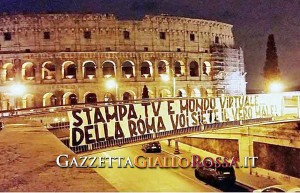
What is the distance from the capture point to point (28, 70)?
42.0m

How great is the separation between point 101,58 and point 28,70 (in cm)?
836

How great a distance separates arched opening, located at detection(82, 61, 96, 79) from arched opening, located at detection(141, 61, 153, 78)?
5.74m

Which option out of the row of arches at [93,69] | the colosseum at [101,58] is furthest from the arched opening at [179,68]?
the colosseum at [101,58]

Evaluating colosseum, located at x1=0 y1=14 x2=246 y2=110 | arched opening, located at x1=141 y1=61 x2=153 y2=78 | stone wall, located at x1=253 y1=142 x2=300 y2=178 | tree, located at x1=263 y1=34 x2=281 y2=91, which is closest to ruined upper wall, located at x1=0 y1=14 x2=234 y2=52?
colosseum, located at x1=0 y1=14 x2=246 y2=110

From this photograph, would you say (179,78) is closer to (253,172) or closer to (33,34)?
(33,34)

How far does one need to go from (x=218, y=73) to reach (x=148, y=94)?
31.8ft

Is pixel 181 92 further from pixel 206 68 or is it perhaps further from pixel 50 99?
pixel 50 99

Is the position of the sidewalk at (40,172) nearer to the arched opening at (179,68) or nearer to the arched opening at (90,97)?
the arched opening at (90,97)

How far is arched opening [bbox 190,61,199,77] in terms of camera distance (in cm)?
4569

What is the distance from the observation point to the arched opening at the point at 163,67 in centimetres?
4362

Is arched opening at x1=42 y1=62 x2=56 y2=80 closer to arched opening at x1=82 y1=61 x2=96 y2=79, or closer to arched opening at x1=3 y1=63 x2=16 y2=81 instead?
arched opening at x1=3 y1=63 x2=16 y2=81

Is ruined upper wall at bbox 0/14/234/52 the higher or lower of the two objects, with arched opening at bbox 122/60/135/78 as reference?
higher

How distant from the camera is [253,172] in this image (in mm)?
22578

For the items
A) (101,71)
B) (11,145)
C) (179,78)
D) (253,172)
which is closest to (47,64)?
(101,71)
